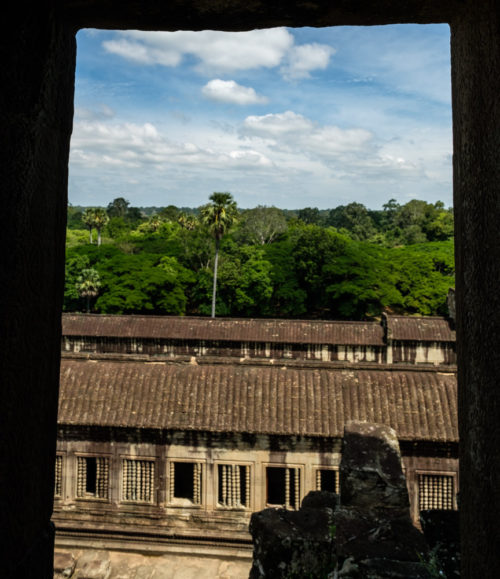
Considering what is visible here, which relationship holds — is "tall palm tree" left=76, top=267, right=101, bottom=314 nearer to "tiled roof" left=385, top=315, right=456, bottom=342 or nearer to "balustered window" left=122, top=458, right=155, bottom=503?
"tiled roof" left=385, top=315, right=456, bottom=342

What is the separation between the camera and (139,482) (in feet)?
44.3

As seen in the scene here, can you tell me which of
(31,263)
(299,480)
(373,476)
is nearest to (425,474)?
(299,480)

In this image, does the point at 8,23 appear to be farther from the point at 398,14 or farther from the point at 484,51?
the point at 484,51

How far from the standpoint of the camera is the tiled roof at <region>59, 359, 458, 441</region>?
1323cm

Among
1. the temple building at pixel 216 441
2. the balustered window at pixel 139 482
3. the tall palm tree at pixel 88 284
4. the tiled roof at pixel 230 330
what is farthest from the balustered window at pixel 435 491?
the tall palm tree at pixel 88 284

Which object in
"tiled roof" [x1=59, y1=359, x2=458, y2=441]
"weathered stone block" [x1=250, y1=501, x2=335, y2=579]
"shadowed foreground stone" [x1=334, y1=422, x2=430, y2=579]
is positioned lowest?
"tiled roof" [x1=59, y1=359, x2=458, y2=441]

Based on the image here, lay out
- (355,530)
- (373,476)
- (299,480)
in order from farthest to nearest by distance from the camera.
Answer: (299,480)
(373,476)
(355,530)

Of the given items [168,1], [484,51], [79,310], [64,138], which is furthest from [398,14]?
[79,310]

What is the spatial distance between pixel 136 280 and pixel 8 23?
42595 millimetres

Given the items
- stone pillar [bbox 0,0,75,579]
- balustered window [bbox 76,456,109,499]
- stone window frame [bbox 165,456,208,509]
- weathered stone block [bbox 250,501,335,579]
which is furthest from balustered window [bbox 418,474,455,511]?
stone pillar [bbox 0,0,75,579]

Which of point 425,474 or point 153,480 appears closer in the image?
point 425,474

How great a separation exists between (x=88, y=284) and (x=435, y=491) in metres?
36.1

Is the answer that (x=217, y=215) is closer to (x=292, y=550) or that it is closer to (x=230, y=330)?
(x=230, y=330)

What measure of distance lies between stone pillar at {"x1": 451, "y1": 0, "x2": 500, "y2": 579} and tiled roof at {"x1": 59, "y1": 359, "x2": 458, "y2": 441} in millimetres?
11223
